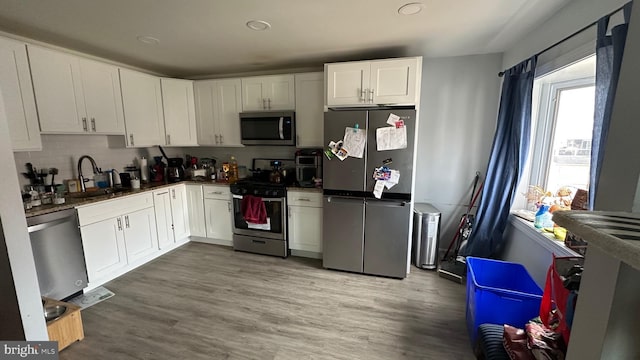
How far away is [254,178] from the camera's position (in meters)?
3.59

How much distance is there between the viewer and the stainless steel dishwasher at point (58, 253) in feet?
6.93

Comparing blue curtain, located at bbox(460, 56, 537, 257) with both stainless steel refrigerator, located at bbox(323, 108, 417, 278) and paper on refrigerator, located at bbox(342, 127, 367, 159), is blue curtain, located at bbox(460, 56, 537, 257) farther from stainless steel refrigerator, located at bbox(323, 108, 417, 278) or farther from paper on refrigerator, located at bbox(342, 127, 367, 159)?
paper on refrigerator, located at bbox(342, 127, 367, 159)

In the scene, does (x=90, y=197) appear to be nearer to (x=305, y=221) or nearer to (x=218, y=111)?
(x=218, y=111)

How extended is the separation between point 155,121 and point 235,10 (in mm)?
2181

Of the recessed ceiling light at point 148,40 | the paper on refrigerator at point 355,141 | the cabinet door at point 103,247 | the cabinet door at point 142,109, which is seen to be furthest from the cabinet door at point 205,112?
the paper on refrigerator at point 355,141

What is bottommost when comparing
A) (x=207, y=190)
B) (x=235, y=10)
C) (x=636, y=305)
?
(x=207, y=190)

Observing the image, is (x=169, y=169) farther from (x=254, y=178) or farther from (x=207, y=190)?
(x=254, y=178)

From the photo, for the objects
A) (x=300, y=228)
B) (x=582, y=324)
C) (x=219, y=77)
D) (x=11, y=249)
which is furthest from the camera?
(x=219, y=77)

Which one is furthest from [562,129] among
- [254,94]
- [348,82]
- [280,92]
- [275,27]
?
[254,94]

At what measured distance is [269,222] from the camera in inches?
127

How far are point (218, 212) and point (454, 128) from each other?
3298 millimetres

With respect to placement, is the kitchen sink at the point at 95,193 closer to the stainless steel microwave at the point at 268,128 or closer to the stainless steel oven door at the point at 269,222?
the stainless steel oven door at the point at 269,222

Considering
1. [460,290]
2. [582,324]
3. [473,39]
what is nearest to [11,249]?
[582,324]

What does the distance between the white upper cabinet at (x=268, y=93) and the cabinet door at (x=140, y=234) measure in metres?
1.85
